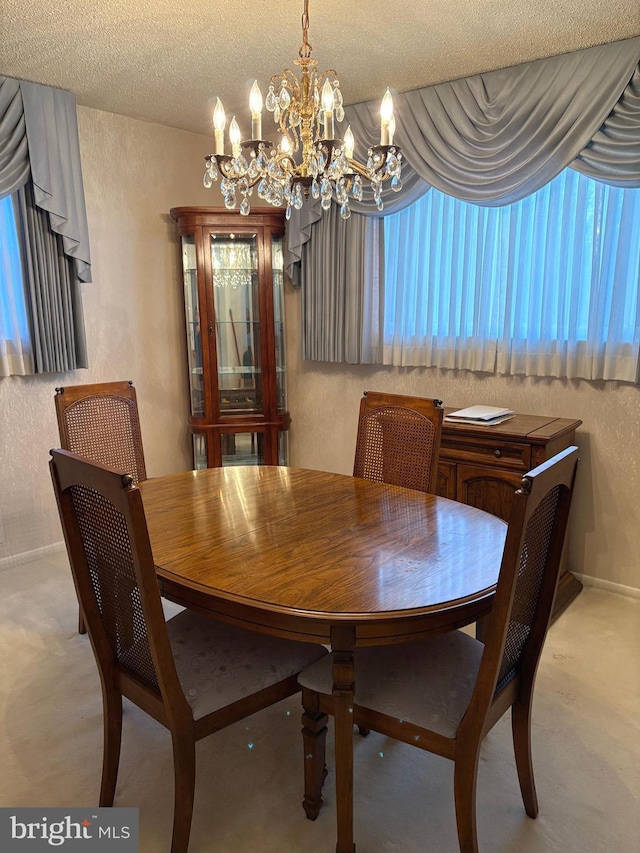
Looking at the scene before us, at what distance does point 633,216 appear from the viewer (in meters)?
2.70

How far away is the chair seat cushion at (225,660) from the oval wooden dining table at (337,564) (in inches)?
7.6

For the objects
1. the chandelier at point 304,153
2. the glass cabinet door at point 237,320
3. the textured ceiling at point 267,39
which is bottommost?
the glass cabinet door at point 237,320

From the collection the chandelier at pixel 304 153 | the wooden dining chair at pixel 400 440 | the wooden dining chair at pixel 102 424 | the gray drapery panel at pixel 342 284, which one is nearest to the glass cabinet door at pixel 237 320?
the gray drapery panel at pixel 342 284

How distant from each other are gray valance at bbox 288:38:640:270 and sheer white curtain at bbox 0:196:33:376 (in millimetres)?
1892

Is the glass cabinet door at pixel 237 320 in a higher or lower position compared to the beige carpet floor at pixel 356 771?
higher

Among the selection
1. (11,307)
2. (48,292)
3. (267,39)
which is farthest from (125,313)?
(267,39)

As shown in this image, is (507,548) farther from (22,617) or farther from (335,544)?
(22,617)

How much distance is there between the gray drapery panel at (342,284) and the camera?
3.60 metres

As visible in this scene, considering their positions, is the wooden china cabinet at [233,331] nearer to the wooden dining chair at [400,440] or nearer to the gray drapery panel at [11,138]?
the gray drapery panel at [11,138]

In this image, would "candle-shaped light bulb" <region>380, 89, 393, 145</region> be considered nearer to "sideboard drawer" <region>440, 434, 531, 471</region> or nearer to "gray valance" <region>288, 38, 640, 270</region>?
"gray valance" <region>288, 38, 640, 270</region>

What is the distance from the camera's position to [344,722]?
1470 millimetres

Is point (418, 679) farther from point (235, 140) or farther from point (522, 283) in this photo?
point (522, 283)

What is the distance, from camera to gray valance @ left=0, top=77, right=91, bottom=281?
297 cm

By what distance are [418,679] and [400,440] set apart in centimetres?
105
